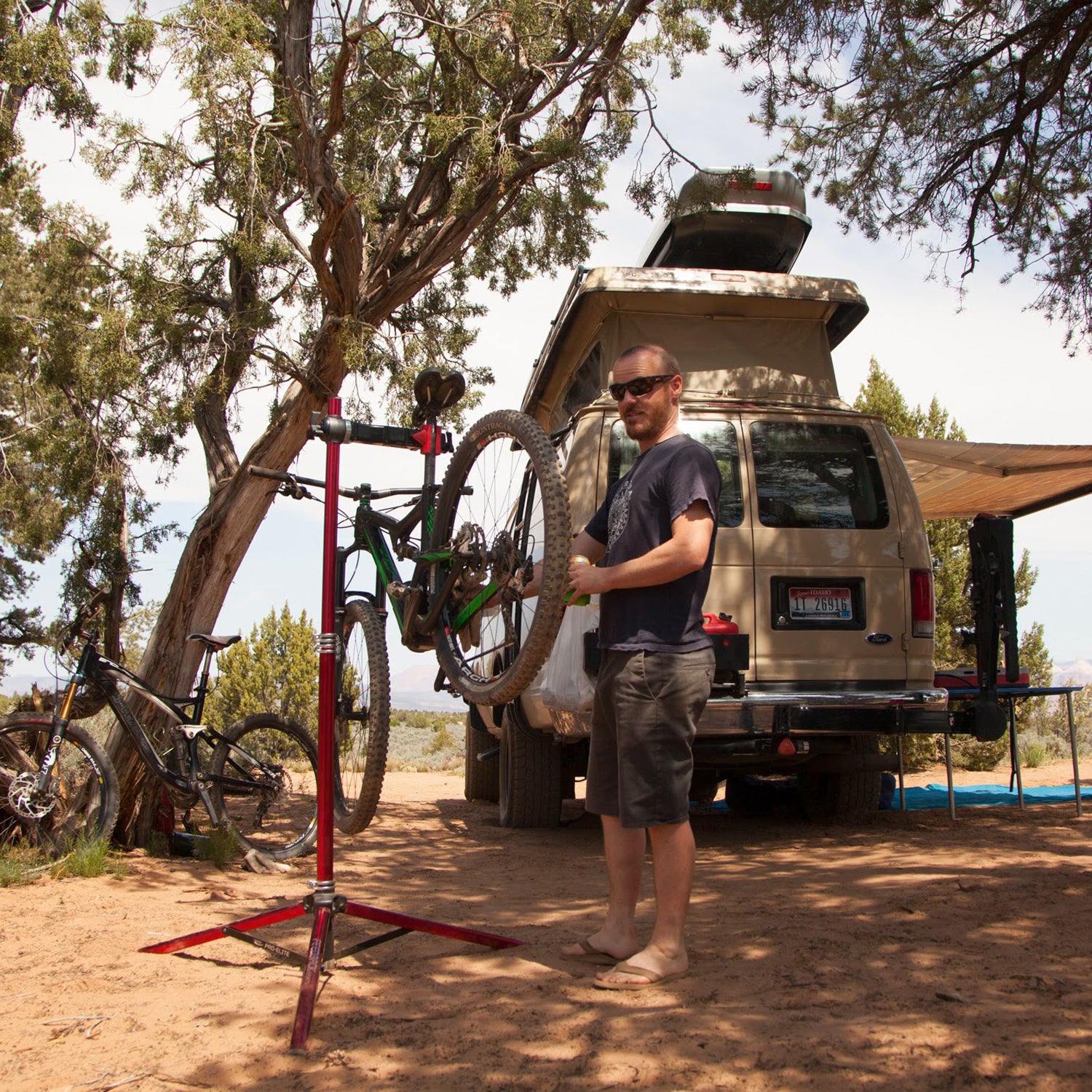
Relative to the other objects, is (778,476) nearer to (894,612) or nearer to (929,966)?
(894,612)

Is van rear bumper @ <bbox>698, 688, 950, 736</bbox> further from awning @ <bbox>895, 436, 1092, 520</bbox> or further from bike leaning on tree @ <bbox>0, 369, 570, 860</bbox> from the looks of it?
awning @ <bbox>895, 436, 1092, 520</bbox>

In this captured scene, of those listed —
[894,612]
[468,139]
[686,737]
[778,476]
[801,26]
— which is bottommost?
[686,737]

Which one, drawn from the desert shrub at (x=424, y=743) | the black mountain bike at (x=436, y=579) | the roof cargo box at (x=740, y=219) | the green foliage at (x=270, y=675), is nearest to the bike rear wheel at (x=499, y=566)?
the black mountain bike at (x=436, y=579)

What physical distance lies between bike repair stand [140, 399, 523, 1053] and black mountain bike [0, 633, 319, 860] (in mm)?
2011

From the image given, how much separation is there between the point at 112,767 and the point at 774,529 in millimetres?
3800

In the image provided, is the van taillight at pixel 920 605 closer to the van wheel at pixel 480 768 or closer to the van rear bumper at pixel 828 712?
the van rear bumper at pixel 828 712

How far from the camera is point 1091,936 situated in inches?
137

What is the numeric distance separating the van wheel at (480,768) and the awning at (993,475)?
13.2 ft

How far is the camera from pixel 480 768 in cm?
930

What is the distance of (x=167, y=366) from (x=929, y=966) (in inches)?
246

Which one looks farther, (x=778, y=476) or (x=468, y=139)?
(x=468, y=139)

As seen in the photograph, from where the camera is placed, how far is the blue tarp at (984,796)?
8.12 meters

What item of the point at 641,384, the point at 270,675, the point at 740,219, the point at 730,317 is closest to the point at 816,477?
the point at 730,317

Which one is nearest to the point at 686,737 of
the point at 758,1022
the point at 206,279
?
the point at 758,1022
